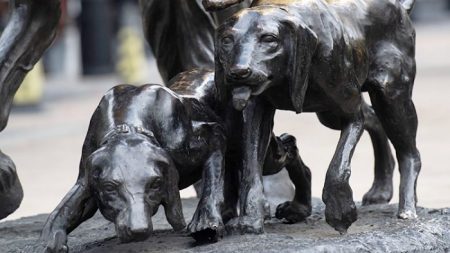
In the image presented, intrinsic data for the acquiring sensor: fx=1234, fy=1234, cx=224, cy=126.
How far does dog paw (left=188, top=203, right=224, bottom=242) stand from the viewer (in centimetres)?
424

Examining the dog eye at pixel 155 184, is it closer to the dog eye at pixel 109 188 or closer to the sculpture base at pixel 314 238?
the dog eye at pixel 109 188

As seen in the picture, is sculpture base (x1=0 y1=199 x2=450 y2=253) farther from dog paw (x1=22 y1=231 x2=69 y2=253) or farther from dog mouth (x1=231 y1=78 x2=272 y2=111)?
dog mouth (x1=231 y1=78 x2=272 y2=111)

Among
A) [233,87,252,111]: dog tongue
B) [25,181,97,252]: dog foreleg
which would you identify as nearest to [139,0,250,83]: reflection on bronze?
[233,87,252,111]: dog tongue

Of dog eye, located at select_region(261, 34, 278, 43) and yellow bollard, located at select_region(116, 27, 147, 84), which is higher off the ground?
yellow bollard, located at select_region(116, 27, 147, 84)

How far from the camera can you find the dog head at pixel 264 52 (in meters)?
4.18

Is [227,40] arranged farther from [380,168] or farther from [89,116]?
[89,116]

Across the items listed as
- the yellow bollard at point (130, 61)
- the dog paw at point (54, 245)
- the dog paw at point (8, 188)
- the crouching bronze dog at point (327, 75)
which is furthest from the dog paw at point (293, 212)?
the yellow bollard at point (130, 61)

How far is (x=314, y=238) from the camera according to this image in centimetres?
441

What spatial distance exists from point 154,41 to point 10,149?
6942mm

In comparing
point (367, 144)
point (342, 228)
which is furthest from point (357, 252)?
point (367, 144)

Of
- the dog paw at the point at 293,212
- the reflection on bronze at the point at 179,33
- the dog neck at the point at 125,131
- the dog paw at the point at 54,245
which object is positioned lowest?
the dog paw at the point at 54,245

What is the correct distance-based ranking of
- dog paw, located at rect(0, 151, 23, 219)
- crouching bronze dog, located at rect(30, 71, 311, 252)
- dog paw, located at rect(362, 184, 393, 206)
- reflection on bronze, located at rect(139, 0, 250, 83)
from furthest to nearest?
reflection on bronze, located at rect(139, 0, 250, 83) < dog paw, located at rect(362, 184, 393, 206) < dog paw, located at rect(0, 151, 23, 219) < crouching bronze dog, located at rect(30, 71, 311, 252)

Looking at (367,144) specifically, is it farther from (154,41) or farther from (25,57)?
(25,57)

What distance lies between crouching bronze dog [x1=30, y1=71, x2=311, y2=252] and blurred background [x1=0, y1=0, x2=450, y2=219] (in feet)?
11.7
